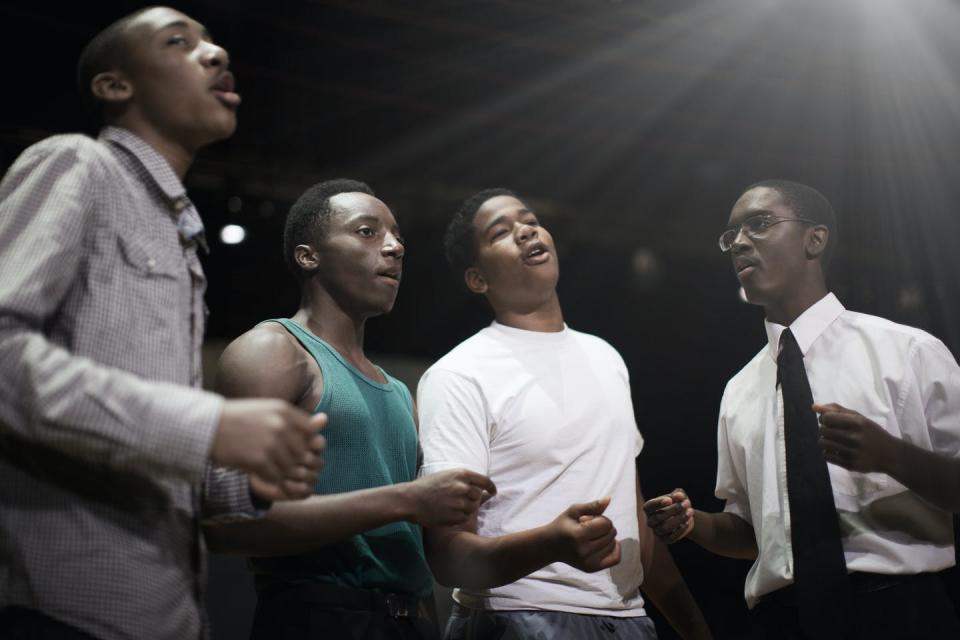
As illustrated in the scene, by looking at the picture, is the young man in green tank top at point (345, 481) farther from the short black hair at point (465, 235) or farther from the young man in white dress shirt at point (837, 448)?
the young man in white dress shirt at point (837, 448)

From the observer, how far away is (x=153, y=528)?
110cm

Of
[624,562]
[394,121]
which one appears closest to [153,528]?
[624,562]

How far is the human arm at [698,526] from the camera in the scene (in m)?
1.99

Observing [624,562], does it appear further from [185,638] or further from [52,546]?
[52,546]

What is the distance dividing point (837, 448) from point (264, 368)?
114 centimetres

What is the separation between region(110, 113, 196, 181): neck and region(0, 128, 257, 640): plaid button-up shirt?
0.09 m

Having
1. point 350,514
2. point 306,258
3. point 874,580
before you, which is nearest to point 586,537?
point 350,514

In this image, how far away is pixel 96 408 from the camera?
3.16 ft

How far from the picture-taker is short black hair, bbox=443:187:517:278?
2438 millimetres

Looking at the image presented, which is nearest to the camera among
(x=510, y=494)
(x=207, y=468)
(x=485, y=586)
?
(x=207, y=468)

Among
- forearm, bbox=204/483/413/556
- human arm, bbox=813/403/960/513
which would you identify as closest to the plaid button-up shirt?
forearm, bbox=204/483/413/556

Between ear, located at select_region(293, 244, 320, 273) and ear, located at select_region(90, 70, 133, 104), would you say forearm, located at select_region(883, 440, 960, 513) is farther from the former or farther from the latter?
ear, located at select_region(90, 70, 133, 104)

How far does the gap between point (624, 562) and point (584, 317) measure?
8.78ft

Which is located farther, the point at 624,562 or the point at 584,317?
the point at 584,317
